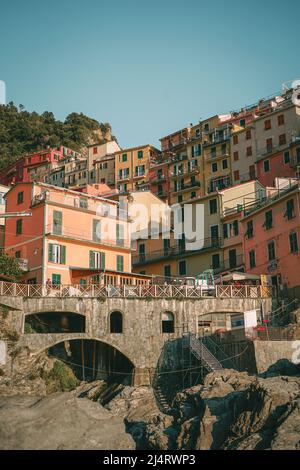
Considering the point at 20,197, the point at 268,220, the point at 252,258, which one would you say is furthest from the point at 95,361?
the point at 20,197

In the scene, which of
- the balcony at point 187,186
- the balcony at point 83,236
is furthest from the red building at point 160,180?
the balcony at point 83,236

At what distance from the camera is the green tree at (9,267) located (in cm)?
4919

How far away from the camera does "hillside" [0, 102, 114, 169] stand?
118562 millimetres

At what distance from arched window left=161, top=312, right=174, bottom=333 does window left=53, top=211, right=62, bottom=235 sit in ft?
43.0

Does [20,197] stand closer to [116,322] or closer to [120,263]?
[120,263]

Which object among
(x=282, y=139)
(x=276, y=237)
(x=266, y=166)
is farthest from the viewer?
(x=282, y=139)

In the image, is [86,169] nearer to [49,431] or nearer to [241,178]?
[241,178]

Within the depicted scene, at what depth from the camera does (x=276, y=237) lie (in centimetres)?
4825

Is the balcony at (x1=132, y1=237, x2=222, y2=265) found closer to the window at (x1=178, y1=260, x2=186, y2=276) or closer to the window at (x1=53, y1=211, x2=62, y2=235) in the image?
the window at (x1=178, y1=260, x2=186, y2=276)

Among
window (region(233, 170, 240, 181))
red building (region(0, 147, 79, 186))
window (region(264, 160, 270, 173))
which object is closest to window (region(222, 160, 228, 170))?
window (region(233, 170, 240, 181))

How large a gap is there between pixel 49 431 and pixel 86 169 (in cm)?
7156

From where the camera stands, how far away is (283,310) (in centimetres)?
4547

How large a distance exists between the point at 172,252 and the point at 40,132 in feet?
211

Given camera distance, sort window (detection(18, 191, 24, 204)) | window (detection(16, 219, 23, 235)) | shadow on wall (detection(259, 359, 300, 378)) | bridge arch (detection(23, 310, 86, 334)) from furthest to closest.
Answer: window (detection(18, 191, 24, 204))
window (detection(16, 219, 23, 235))
bridge arch (detection(23, 310, 86, 334))
shadow on wall (detection(259, 359, 300, 378))
